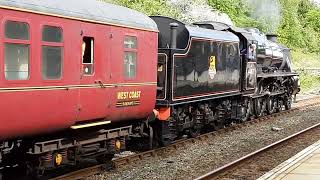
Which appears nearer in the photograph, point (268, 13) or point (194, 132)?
point (194, 132)

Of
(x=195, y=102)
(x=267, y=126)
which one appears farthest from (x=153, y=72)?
(x=267, y=126)

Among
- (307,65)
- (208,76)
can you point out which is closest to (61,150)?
(208,76)

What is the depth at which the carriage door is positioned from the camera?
325 inches

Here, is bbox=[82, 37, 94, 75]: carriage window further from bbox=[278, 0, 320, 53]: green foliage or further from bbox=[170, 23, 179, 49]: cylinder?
bbox=[278, 0, 320, 53]: green foliage

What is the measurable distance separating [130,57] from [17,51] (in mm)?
3039

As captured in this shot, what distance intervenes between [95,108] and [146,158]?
2.88 meters

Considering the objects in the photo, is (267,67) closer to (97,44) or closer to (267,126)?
(267,126)

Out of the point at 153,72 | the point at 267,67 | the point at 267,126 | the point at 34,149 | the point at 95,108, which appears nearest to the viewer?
the point at 34,149

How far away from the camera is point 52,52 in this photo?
7.60 metres

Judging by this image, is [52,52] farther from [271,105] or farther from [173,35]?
[271,105]

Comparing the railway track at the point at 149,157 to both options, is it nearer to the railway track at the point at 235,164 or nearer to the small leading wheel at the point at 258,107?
the railway track at the point at 235,164

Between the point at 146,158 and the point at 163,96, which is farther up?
the point at 163,96

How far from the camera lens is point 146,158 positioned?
11.1 meters

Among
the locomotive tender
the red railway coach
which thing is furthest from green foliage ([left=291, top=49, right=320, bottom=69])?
the red railway coach
